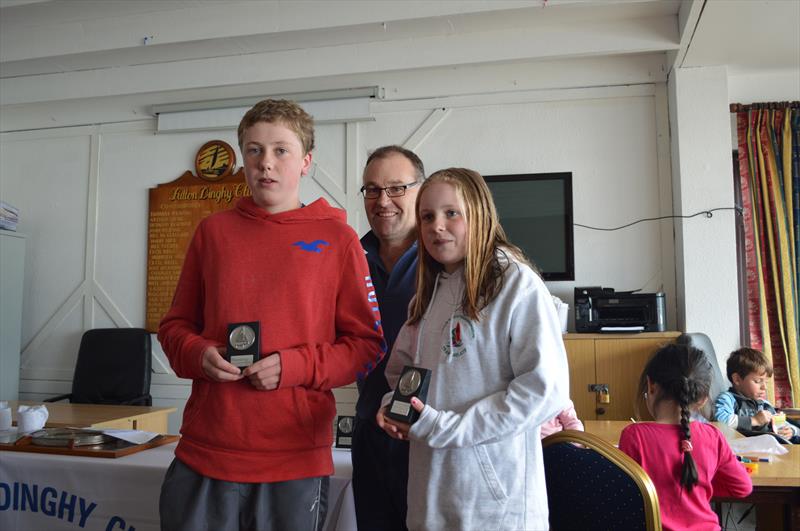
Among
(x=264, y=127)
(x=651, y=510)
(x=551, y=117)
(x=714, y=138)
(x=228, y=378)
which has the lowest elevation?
(x=651, y=510)

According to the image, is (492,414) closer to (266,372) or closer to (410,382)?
(410,382)

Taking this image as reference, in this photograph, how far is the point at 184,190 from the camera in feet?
15.5

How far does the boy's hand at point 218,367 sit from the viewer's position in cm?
110

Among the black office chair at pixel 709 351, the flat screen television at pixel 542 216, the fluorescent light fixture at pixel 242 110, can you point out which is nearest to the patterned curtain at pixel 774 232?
the black office chair at pixel 709 351

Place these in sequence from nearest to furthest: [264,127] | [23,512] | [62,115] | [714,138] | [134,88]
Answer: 1. [264,127]
2. [23,512]
3. [714,138]
4. [134,88]
5. [62,115]

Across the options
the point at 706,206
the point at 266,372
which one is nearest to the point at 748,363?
the point at 706,206

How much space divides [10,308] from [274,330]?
14.6ft

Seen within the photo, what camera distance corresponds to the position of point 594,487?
1344 millimetres

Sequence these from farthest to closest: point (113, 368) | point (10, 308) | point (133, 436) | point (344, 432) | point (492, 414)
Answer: point (10, 308), point (113, 368), point (133, 436), point (344, 432), point (492, 414)

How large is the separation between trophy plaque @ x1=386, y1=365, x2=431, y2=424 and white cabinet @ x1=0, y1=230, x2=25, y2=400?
15.1 ft

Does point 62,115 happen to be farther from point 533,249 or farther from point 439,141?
point 533,249

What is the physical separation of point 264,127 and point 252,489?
28.9 inches

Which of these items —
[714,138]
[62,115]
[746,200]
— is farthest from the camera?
[62,115]

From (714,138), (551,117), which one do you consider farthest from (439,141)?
(714,138)
